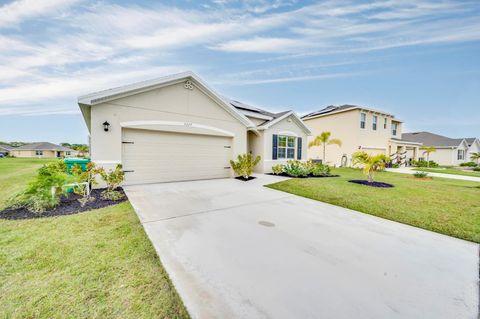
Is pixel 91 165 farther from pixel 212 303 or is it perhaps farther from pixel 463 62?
pixel 463 62

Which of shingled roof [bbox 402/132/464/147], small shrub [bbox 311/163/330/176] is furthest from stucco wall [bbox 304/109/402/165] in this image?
shingled roof [bbox 402/132/464/147]

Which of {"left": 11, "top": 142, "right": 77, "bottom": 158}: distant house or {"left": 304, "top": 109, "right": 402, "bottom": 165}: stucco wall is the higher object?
{"left": 304, "top": 109, "right": 402, "bottom": 165}: stucco wall

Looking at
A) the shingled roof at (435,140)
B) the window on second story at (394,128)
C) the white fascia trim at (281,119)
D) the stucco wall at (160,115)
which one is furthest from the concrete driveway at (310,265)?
the shingled roof at (435,140)

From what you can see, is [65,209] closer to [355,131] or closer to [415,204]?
[415,204]

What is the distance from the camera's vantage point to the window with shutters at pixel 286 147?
13.0m

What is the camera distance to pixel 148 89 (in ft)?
25.2

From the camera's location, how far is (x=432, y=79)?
635 inches

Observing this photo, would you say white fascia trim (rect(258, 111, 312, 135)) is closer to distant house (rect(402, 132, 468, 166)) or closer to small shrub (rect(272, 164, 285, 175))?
small shrub (rect(272, 164, 285, 175))

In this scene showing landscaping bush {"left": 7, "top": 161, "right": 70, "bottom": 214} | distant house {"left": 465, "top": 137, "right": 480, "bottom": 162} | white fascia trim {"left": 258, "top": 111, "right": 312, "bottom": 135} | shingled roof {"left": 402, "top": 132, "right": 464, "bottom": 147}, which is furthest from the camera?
distant house {"left": 465, "top": 137, "right": 480, "bottom": 162}

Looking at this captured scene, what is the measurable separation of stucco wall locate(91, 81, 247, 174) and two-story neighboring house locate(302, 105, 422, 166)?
12.9 meters

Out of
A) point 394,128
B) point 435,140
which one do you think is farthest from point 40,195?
point 435,140

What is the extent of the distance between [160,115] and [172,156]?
6.16ft

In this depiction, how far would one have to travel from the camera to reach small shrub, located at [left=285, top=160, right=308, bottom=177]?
1106 cm

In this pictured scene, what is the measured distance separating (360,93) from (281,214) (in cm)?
2038
